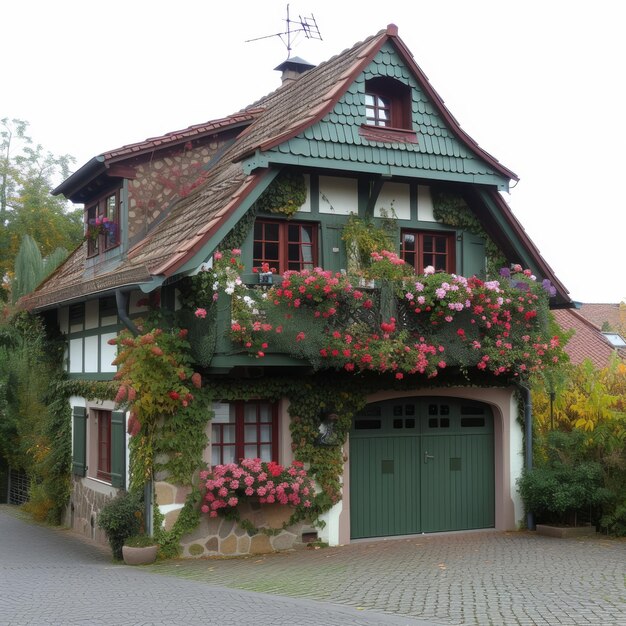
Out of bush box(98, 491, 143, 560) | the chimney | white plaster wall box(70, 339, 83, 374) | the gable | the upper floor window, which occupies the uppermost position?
the chimney

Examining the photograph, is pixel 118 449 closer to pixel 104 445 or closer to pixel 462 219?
pixel 104 445

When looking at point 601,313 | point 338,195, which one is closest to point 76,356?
point 338,195

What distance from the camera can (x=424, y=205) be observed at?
15.4 metres

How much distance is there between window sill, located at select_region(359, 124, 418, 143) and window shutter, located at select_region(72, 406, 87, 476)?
22.9 feet

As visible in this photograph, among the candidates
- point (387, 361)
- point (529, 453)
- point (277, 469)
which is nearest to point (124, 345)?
point (277, 469)

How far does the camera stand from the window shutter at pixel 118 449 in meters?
14.3

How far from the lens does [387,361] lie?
13141 mm

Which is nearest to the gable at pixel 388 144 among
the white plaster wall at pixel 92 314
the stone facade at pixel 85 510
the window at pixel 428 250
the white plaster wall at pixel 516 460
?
the window at pixel 428 250

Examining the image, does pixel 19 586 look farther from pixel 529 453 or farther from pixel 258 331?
pixel 529 453

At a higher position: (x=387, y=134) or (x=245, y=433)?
(x=387, y=134)

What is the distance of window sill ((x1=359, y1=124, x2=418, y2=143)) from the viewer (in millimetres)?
14258

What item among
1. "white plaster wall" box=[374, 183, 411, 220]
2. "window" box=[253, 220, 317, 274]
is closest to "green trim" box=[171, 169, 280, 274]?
"window" box=[253, 220, 317, 274]

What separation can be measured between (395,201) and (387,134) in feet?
3.93

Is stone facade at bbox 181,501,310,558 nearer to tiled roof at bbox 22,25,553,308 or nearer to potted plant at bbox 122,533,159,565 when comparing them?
potted plant at bbox 122,533,159,565
